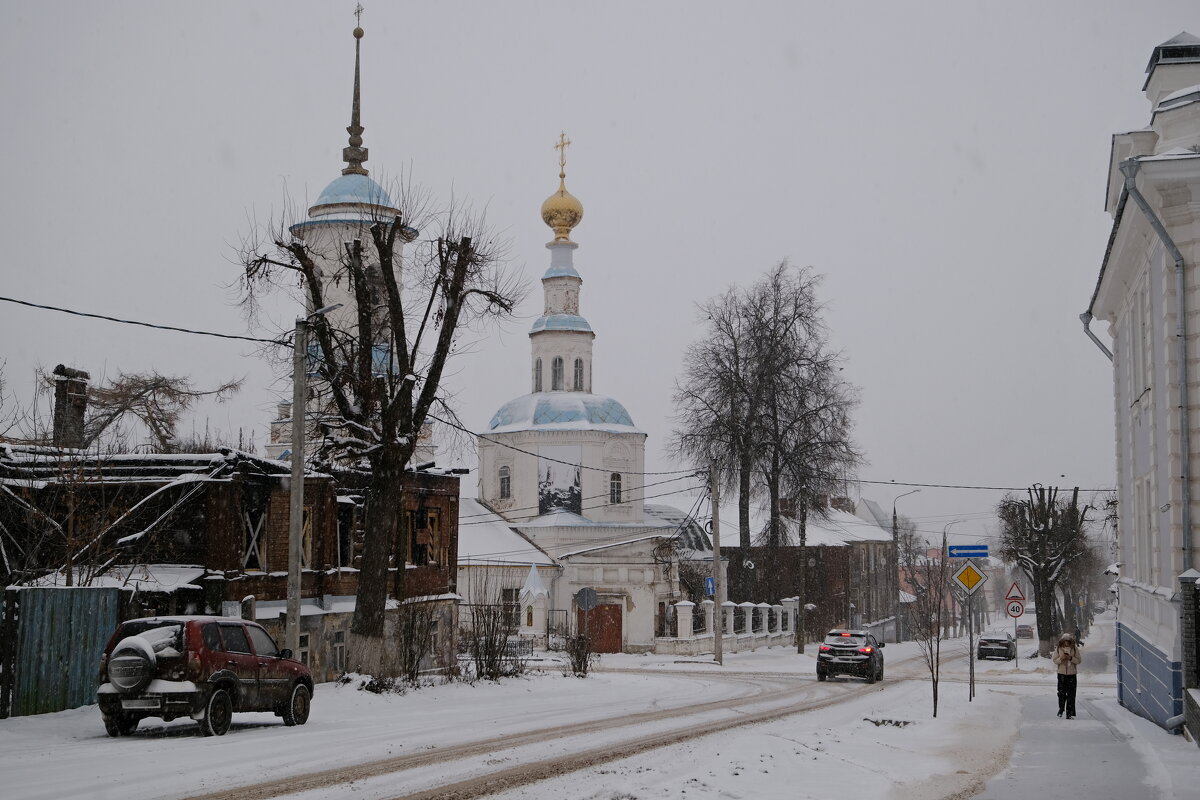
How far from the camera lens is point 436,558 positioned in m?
34.3

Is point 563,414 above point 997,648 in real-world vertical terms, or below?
above

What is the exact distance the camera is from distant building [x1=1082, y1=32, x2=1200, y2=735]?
15.1 meters

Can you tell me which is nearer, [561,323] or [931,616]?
[931,616]

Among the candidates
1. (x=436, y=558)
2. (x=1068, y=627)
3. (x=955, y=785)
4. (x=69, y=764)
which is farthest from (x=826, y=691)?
(x=1068, y=627)

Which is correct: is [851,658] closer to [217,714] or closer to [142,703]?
[217,714]

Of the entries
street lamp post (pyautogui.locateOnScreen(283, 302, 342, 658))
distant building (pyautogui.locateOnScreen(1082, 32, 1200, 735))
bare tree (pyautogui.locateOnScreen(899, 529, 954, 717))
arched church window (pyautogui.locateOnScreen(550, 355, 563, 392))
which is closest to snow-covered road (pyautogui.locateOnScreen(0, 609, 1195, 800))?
bare tree (pyautogui.locateOnScreen(899, 529, 954, 717))

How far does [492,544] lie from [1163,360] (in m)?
41.8

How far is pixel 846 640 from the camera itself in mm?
32938

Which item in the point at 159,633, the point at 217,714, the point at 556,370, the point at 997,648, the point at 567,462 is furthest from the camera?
the point at 556,370

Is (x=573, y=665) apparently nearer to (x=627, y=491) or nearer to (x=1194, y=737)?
(x=1194, y=737)

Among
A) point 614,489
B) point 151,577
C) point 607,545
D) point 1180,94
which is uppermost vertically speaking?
point 1180,94

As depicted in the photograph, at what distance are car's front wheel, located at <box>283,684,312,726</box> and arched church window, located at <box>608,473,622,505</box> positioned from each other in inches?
1651

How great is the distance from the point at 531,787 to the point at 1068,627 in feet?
262

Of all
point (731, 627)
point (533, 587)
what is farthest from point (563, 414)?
point (731, 627)
